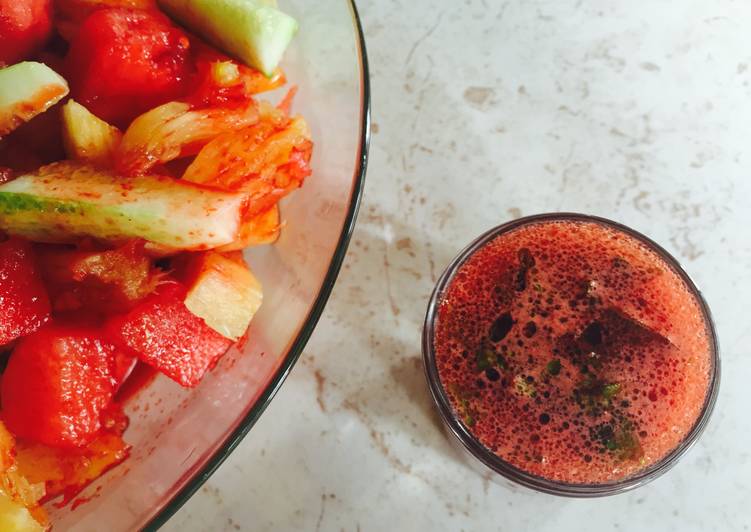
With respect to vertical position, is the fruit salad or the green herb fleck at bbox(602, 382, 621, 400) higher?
the fruit salad

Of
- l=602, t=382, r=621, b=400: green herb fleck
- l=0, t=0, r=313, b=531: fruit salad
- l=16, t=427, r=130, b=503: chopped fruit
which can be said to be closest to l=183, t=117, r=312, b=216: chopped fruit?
l=0, t=0, r=313, b=531: fruit salad

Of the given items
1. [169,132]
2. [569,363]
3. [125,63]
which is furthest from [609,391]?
[125,63]

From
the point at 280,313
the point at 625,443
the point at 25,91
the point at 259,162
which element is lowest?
the point at 625,443

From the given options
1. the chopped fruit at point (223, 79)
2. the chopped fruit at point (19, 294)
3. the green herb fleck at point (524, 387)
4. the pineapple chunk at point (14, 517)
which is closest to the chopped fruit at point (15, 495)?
the pineapple chunk at point (14, 517)

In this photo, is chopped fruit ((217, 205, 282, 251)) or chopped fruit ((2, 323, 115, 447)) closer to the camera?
chopped fruit ((2, 323, 115, 447))


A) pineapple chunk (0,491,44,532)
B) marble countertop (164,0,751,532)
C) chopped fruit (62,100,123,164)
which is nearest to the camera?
pineapple chunk (0,491,44,532)

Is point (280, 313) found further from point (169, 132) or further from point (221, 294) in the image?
point (169, 132)

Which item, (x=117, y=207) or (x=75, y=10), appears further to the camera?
(x=75, y=10)

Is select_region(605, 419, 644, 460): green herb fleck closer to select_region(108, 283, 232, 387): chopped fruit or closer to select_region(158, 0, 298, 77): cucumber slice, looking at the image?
select_region(108, 283, 232, 387): chopped fruit
